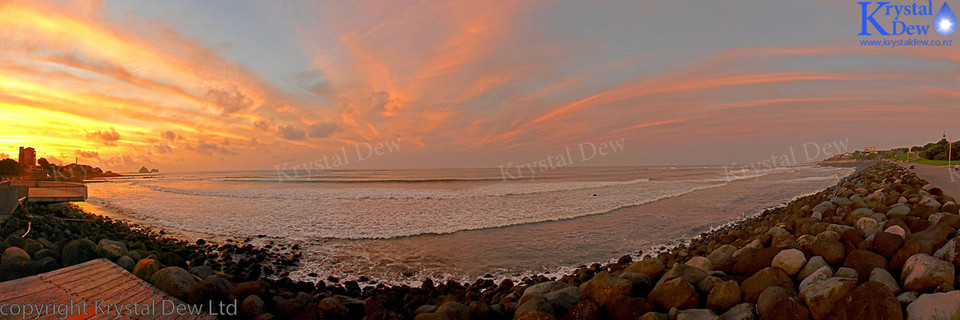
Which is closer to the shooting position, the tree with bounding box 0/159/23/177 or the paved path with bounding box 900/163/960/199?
the paved path with bounding box 900/163/960/199

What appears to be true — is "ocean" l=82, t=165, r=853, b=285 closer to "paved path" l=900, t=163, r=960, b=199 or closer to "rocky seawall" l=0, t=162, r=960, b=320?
"rocky seawall" l=0, t=162, r=960, b=320

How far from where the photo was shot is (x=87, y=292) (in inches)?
195

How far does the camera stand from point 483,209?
20.7 metres

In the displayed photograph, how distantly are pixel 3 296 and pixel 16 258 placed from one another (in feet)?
5.65

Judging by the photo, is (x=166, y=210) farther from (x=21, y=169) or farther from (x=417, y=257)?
(x=21, y=169)

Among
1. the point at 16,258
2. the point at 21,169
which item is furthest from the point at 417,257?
the point at 21,169

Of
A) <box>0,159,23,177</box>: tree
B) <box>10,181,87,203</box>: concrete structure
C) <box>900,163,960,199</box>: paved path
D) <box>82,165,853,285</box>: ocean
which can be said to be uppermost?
<box>0,159,23,177</box>: tree

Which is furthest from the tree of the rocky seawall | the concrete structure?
the rocky seawall

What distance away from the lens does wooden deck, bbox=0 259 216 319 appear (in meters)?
4.45

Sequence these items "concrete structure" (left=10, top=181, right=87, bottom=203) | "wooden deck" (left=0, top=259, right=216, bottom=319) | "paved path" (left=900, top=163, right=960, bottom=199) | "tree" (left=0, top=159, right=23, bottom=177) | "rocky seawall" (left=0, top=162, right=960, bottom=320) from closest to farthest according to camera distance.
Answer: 1. "rocky seawall" (left=0, top=162, right=960, bottom=320)
2. "wooden deck" (left=0, top=259, right=216, bottom=319)
3. "paved path" (left=900, top=163, right=960, bottom=199)
4. "concrete structure" (left=10, top=181, right=87, bottom=203)
5. "tree" (left=0, top=159, right=23, bottom=177)

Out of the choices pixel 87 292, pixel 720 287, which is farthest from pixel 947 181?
pixel 87 292

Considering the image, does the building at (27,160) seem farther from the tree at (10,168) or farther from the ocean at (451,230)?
the ocean at (451,230)

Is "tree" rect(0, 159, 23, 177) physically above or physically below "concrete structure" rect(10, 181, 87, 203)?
above

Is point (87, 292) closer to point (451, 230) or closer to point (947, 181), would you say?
point (451, 230)
